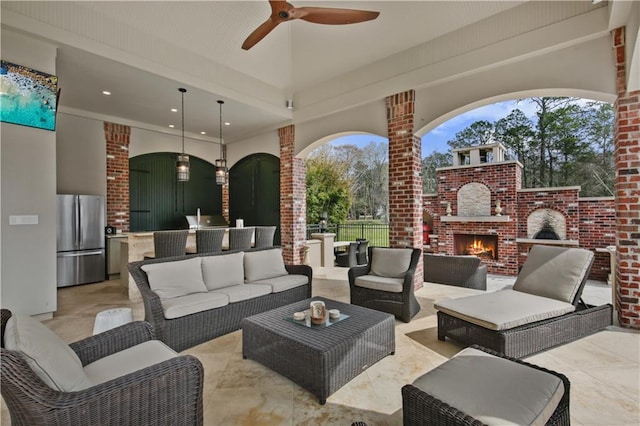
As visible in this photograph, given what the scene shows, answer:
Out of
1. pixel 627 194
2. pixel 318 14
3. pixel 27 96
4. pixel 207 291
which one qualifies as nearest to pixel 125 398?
pixel 207 291

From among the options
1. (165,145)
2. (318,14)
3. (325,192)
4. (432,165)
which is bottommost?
(325,192)

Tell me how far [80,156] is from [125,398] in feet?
21.0

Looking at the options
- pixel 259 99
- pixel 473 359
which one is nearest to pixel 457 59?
pixel 259 99

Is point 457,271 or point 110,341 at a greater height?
point 110,341

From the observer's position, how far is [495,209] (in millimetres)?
8031

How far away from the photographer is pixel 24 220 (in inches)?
135

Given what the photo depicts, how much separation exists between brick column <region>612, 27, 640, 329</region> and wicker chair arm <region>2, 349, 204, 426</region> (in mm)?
4113

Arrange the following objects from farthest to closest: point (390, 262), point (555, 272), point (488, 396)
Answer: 1. point (390, 262)
2. point (555, 272)
3. point (488, 396)

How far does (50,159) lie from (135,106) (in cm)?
250

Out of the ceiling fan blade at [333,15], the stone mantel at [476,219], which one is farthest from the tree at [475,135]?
the ceiling fan blade at [333,15]

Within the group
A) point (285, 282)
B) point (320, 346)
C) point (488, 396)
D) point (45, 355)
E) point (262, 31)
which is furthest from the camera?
point (285, 282)

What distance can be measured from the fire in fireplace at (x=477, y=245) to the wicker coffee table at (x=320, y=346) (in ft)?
22.5

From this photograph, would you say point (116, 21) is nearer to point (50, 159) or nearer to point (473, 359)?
point (50, 159)

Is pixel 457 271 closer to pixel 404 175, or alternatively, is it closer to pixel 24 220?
pixel 404 175
